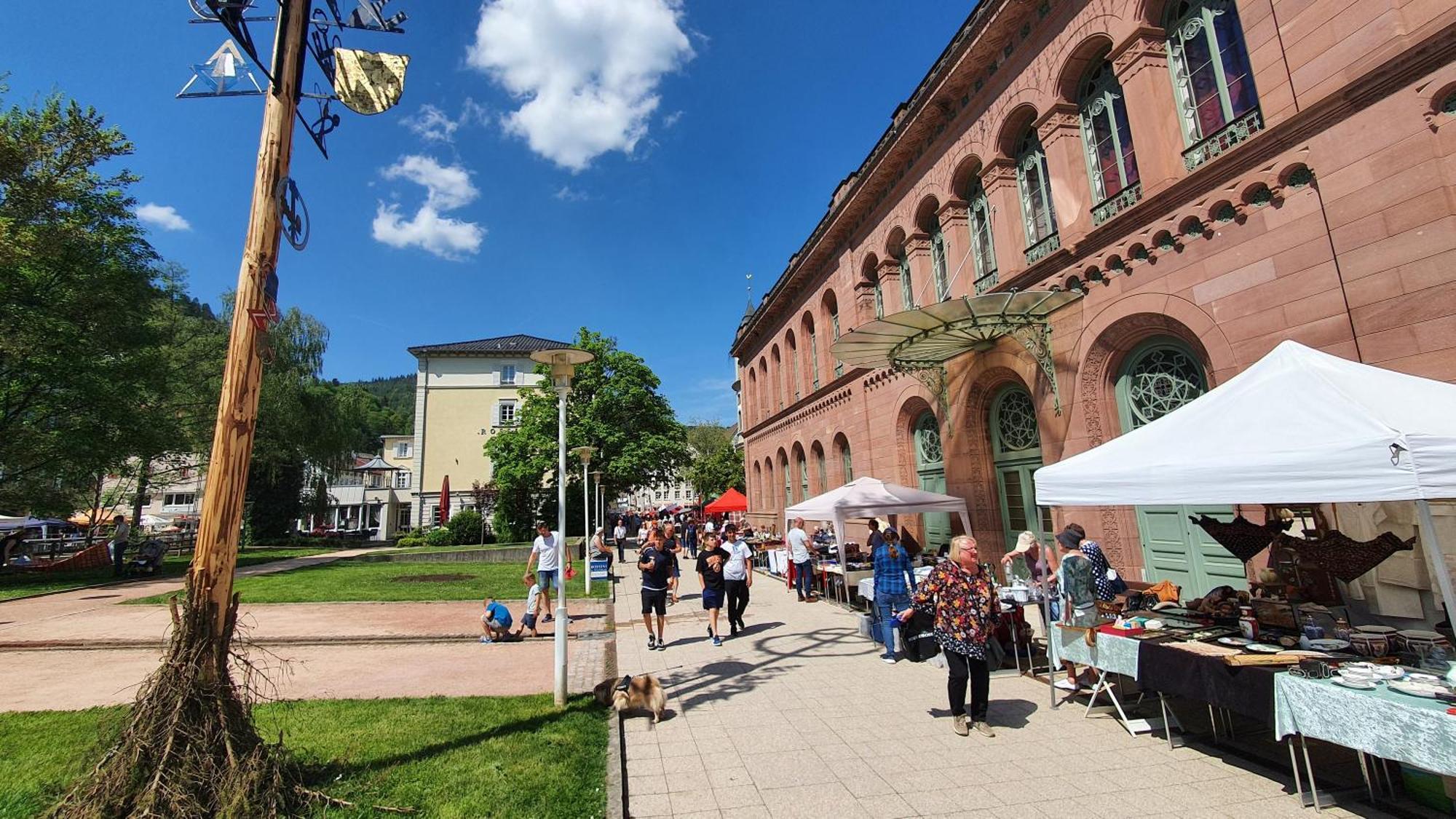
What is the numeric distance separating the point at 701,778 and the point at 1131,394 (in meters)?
9.13

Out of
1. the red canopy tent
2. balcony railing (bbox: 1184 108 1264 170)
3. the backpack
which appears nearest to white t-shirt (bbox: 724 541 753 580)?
the backpack

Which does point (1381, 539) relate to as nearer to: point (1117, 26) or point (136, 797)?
point (1117, 26)

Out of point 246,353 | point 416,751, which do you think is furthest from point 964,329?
point 246,353

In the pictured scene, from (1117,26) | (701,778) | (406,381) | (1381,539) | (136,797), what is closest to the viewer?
(136,797)

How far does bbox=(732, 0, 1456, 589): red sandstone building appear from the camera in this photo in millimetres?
6316

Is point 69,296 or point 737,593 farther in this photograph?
point 69,296

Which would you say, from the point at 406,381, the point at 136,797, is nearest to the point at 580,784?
the point at 136,797

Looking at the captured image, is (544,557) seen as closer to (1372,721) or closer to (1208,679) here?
(1208,679)

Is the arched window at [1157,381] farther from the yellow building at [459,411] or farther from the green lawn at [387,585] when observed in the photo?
the yellow building at [459,411]

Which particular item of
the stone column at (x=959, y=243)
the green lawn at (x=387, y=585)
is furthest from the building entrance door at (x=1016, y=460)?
the green lawn at (x=387, y=585)

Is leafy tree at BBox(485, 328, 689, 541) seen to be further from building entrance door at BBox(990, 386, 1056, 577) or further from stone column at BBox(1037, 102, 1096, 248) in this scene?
stone column at BBox(1037, 102, 1096, 248)

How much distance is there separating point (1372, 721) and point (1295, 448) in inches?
69.8

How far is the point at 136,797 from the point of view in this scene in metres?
3.29

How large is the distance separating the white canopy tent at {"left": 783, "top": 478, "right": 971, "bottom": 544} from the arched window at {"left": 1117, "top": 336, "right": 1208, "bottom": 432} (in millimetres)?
3364
